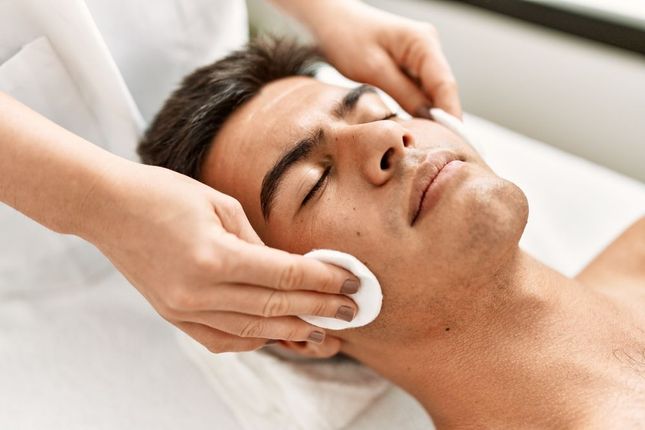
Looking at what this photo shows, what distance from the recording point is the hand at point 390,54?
153 centimetres

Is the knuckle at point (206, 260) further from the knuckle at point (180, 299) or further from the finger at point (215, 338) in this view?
the finger at point (215, 338)

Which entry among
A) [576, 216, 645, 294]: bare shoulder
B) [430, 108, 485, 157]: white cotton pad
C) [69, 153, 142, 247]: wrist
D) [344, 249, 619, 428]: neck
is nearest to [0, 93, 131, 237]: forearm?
[69, 153, 142, 247]: wrist

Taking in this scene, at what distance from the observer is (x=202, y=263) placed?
89 centimetres

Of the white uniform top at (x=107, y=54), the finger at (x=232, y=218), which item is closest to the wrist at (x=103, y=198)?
the finger at (x=232, y=218)

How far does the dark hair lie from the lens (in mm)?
1350

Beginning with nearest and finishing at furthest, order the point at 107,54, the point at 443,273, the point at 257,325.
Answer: the point at 257,325 → the point at 443,273 → the point at 107,54

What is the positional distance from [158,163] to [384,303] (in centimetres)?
62

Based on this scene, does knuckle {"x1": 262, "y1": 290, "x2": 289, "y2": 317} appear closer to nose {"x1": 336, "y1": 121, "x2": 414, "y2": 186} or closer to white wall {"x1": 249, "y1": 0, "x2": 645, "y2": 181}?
nose {"x1": 336, "y1": 121, "x2": 414, "y2": 186}

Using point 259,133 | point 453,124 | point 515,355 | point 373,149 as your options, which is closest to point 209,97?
point 259,133

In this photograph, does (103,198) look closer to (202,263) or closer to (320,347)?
(202,263)

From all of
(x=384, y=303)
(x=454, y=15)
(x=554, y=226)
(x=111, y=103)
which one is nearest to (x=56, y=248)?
(x=111, y=103)

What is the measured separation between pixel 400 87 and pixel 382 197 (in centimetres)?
56

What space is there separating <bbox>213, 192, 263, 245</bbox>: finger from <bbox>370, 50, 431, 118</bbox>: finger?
74 centimetres

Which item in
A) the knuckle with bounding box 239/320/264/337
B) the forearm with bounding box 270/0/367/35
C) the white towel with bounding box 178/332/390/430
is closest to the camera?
the knuckle with bounding box 239/320/264/337
